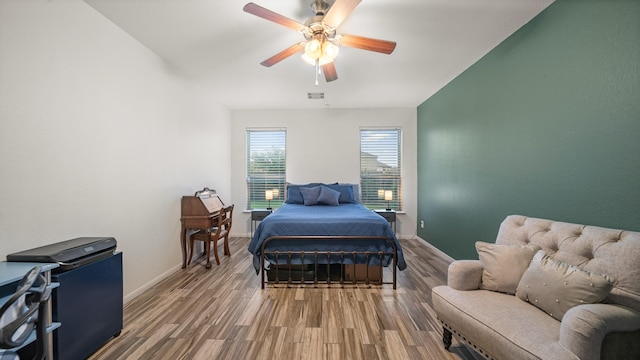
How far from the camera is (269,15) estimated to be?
1725 millimetres

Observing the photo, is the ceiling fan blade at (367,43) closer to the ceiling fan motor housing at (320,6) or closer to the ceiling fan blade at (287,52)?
the ceiling fan motor housing at (320,6)

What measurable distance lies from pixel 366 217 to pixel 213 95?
3.28 m

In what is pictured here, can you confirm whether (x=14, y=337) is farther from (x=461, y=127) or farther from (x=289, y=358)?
(x=461, y=127)

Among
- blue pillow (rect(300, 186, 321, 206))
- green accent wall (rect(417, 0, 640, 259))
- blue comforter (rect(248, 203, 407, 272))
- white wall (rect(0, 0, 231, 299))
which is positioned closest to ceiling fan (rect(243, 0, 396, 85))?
green accent wall (rect(417, 0, 640, 259))

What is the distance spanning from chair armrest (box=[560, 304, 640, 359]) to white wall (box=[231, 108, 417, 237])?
3740 millimetres

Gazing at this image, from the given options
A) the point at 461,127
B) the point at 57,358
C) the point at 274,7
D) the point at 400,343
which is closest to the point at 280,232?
the point at 400,343

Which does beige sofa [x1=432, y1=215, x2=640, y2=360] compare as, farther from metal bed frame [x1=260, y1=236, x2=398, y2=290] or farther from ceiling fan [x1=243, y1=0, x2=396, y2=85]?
ceiling fan [x1=243, y1=0, x2=396, y2=85]

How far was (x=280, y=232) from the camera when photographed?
266 cm

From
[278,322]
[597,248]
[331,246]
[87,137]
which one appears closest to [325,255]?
[331,246]

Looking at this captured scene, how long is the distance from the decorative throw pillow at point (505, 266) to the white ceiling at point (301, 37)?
193cm

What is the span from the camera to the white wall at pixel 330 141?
484 centimetres

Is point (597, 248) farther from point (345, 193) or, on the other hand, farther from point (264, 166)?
point (264, 166)

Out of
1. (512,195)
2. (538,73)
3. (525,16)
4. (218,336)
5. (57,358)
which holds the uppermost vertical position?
(525,16)

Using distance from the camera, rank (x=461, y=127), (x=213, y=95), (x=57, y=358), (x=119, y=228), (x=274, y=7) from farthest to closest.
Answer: (x=213, y=95) < (x=461, y=127) < (x=119, y=228) < (x=274, y=7) < (x=57, y=358)
